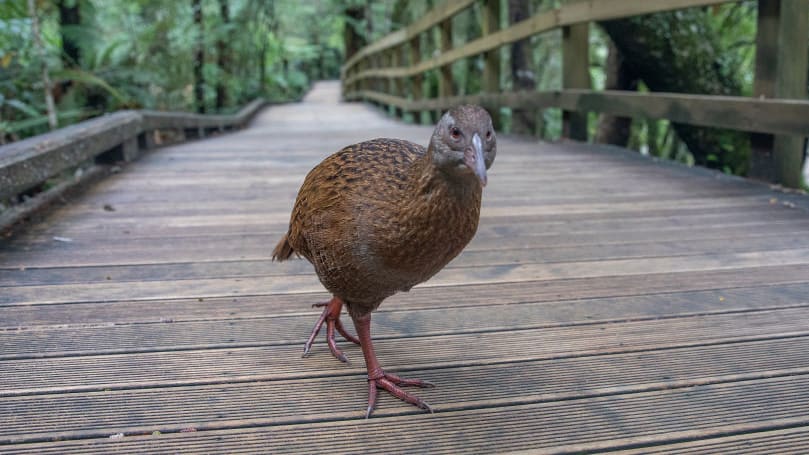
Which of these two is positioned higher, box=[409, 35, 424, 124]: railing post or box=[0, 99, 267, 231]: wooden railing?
box=[409, 35, 424, 124]: railing post

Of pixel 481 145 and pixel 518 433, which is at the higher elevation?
pixel 481 145

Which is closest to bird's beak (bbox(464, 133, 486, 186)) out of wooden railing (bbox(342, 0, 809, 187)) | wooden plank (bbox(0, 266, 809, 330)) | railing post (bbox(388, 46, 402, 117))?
wooden plank (bbox(0, 266, 809, 330))

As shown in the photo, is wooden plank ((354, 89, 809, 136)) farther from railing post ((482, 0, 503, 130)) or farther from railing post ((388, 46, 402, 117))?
railing post ((388, 46, 402, 117))

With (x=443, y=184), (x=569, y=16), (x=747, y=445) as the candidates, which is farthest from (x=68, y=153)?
(x=569, y=16)

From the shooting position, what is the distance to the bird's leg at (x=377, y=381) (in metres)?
1.86

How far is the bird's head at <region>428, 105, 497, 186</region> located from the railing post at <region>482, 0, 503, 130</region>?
6.53 metres

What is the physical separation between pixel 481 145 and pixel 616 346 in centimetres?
97

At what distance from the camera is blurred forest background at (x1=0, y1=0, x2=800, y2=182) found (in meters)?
6.38

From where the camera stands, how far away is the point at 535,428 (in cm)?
173

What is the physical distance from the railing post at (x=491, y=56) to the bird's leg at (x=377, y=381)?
6373mm

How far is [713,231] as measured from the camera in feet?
11.2

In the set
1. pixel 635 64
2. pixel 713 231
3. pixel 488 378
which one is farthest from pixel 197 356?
pixel 635 64

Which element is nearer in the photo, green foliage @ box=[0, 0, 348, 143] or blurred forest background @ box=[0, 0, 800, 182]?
blurred forest background @ box=[0, 0, 800, 182]

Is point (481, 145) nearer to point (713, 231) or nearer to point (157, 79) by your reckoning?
point (713, 231)
